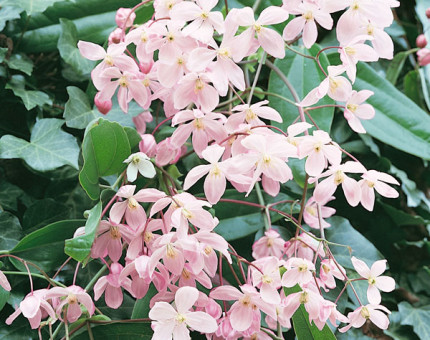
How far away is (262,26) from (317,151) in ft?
0.58

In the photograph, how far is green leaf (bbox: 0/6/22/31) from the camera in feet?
2.99

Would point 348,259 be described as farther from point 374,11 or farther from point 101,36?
point 101,36

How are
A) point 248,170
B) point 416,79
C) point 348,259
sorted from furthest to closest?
point 416,79
point 348,259
point 248,170

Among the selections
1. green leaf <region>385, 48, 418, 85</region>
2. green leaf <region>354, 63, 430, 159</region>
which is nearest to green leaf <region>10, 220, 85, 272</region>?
green leaf <region>354, 63, 430, 159</region>

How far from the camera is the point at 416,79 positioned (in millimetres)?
1182

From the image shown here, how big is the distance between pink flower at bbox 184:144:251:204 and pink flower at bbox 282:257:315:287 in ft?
0.35

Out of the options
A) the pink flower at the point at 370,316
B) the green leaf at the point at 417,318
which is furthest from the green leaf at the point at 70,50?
the green leaf at the point at 417,318

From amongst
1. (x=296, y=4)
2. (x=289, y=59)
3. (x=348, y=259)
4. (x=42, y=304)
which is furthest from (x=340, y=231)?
(x=42, y=304)

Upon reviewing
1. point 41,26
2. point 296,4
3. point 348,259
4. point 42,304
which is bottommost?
point 348,259

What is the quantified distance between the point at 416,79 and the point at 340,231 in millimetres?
447

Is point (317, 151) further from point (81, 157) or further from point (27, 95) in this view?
point (27, 95)

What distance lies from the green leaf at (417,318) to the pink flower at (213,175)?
0.54 meters

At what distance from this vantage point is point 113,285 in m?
0.65

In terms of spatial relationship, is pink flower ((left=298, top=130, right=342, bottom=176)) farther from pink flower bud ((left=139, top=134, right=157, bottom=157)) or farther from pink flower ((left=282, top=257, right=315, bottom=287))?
pink flower bud ((left=139, top=134, right=157, bottom=157))
